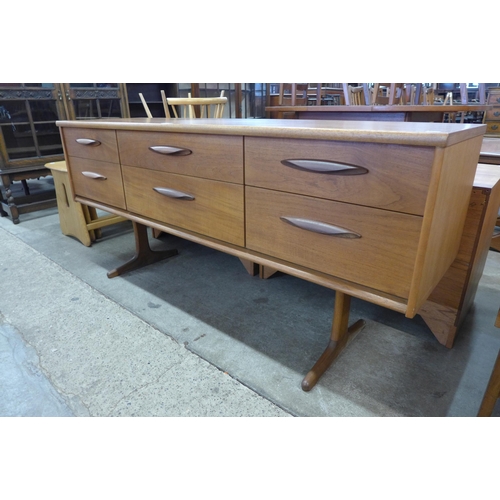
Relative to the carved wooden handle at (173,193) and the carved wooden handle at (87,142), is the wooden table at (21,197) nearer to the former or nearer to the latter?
the carved wooden handle at (87,142)

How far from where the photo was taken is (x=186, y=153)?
1146 millimetres

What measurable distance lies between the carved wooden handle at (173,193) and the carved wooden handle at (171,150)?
12 centimetres

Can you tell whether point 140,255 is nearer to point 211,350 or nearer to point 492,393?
point 211,350

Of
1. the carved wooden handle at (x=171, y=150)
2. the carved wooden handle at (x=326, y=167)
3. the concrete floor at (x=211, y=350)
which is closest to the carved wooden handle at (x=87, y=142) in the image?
the carved wooden handle at (x=171, y=150)

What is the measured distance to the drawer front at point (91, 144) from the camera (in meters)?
1.43

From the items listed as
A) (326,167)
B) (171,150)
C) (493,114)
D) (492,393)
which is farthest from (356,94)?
(492,393)

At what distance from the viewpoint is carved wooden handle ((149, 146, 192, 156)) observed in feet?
3.77

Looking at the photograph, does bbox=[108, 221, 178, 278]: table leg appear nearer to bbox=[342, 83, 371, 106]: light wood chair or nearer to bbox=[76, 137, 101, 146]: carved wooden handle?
bbox=[76, 137, 101, 146]: carved wooden handle

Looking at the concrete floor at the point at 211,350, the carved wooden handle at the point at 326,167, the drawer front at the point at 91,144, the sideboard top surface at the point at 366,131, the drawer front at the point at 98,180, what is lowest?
the concrete floor at the point at 211,350

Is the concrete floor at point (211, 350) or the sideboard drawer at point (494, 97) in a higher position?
the sideboard drawer at point (494, 97)

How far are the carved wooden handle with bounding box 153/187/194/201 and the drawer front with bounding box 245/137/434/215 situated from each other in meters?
0.29

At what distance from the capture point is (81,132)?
1.55 metres
